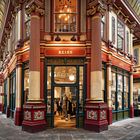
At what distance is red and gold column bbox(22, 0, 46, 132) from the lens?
42.8 feet

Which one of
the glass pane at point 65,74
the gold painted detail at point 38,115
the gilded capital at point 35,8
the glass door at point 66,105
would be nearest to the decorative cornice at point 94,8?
the gilded capital at point 35,8

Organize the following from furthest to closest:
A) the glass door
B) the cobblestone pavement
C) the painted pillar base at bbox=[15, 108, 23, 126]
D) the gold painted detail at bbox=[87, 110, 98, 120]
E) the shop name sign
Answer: the glass door < the painted pillar base at bbox=[15, 108, 23, 126] < the shop name sign < the gold painted detail at bbox=[87, 110, 98, 120] < the cobblestone pavement

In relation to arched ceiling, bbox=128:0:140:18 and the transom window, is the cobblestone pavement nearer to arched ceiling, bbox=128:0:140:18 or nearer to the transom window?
the transom window

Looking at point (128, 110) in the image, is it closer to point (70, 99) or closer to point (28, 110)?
point (70, 99)

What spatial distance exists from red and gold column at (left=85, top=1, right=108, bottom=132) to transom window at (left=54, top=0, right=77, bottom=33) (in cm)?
108

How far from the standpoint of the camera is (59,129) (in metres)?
13.4

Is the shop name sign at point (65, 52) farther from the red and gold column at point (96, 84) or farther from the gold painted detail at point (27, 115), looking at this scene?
the gold painted detail at point (27, 115)

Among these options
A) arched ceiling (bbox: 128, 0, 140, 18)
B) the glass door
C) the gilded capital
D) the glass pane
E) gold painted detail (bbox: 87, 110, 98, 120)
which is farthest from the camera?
arched ceiling (bbox: 128, 0, 140, 18)

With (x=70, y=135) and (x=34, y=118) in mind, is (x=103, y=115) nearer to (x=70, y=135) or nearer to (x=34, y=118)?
(x=70, y=135)

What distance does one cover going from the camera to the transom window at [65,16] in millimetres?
14492

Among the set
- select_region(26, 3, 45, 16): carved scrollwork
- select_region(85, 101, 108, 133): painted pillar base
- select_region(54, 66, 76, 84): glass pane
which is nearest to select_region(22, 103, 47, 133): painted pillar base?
select_region(54, 66, 76, 84): glass pane

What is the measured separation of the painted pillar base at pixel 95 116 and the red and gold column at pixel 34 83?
2211 mm

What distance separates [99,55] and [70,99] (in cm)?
432

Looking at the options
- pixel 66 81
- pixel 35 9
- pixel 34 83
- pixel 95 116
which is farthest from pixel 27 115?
pixel 35 9
